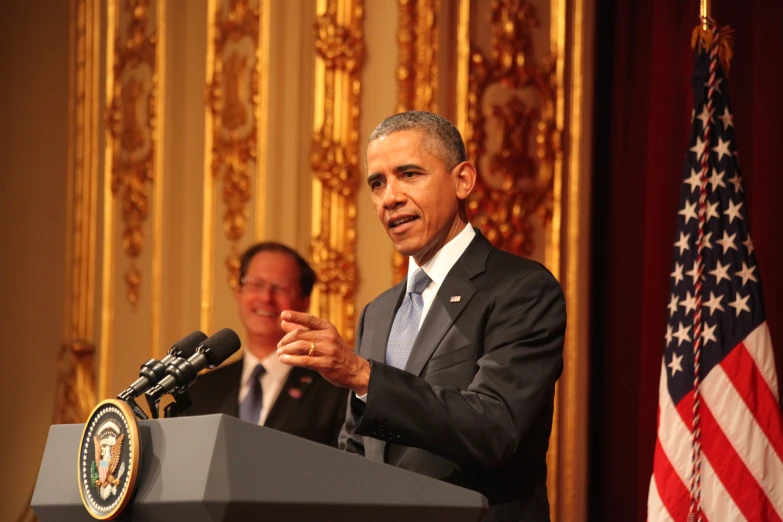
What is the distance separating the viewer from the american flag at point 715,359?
3.14 meters

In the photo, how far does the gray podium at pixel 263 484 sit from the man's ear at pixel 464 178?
0.81 metres

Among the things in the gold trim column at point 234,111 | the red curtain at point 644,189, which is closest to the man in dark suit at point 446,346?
the red curtain at point 644,189

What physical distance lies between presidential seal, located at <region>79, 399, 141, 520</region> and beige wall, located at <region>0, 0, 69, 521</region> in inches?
173

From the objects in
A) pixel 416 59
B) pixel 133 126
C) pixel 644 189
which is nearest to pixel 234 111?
pixel 133 126

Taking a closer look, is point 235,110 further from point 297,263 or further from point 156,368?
point 156,368

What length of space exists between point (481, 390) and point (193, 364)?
51cm

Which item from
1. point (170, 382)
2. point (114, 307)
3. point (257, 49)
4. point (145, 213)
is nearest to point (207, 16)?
point (257, 49)

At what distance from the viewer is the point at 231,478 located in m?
1.37

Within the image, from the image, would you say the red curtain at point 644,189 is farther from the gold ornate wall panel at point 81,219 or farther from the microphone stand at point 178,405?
the gold ornate wall panel at point 81,219

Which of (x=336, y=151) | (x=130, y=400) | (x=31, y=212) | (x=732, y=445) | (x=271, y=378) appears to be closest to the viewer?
(x=130, y=400)

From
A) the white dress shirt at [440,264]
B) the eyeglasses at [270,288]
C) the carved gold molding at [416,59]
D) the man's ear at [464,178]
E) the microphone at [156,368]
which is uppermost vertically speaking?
the carved gold molding at [416,59]

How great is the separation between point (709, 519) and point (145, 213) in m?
3.17

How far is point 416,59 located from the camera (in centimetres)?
436

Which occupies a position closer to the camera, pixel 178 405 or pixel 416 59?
pixel 178 405
